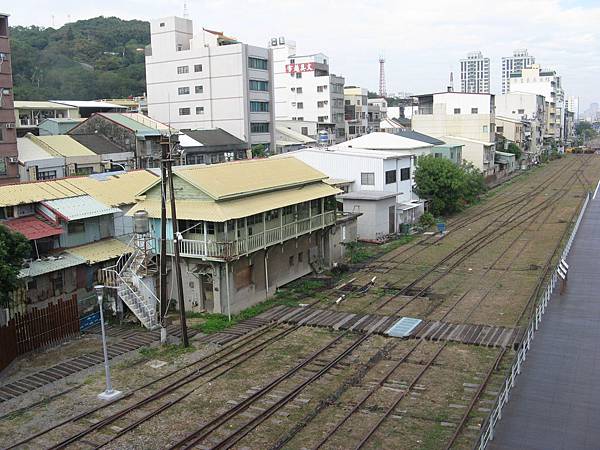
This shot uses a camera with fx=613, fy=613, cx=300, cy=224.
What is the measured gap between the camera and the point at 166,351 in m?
19.3

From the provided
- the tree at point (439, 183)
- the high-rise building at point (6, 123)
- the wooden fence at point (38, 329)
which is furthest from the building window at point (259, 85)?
the wooden fence at point (38, 329)

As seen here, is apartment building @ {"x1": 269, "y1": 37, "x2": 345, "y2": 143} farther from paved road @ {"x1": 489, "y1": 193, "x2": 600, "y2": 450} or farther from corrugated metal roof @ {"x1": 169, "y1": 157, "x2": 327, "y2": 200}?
paved road @ {"x1": 489, "y1": 193, "x2": 600, "y2": 450}

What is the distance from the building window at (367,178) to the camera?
4012cm

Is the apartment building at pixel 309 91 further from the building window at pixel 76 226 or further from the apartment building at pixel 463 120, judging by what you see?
the building window at pixel 76 226

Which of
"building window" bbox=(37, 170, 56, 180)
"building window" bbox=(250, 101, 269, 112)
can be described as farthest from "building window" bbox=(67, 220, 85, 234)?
"building window" bbox=(250, 101, 269, 112)

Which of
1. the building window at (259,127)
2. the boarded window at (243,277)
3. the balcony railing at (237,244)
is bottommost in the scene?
the boarded window at (243,277)

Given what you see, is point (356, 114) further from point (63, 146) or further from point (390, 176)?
point (63, 146)

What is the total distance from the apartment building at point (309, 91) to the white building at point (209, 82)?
22952mm

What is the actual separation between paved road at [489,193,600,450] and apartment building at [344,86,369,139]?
75.7m

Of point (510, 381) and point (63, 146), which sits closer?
point (510, 381)

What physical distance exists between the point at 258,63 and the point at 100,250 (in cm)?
4535

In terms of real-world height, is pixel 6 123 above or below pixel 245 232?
above

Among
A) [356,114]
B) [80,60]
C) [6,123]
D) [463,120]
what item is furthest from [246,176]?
[80,60]

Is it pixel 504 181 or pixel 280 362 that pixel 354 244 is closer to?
pixel 280 362
